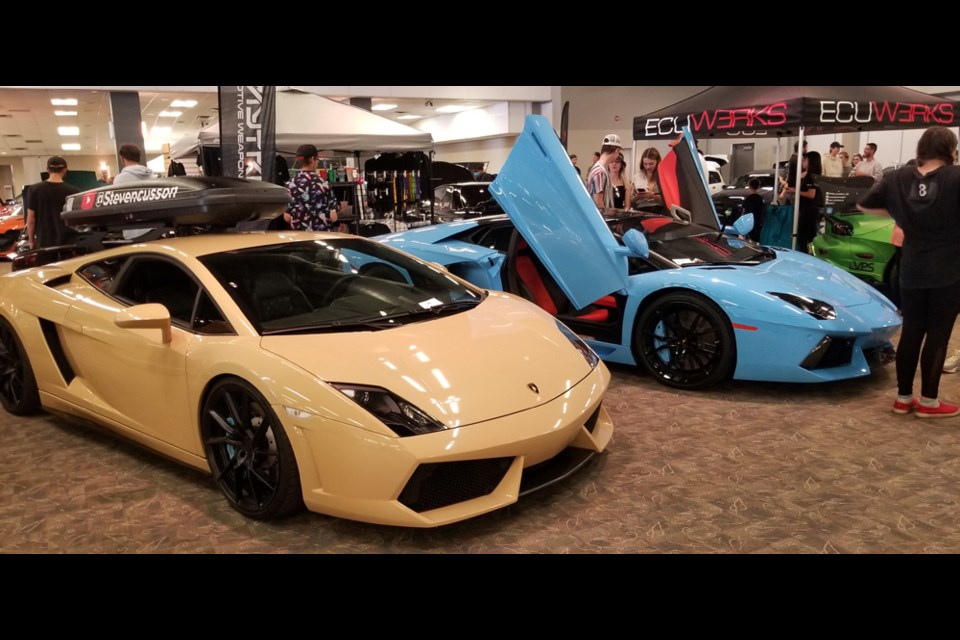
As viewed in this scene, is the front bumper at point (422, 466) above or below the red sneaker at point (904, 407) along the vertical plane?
above

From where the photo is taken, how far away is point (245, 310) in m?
2.88

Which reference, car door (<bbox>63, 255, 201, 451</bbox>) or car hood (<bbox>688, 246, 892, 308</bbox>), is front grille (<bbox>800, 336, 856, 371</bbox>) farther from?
car door (<bbox>63, 255, 201, 451</bbox>)

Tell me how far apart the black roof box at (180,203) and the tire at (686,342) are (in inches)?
90.7

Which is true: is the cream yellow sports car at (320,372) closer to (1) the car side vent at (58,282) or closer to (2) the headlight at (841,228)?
(1) the car side vent at (58,282)

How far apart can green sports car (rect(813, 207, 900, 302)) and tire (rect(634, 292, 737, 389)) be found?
3306 mm

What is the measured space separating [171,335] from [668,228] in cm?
336

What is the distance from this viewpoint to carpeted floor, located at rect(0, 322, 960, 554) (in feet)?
8.59

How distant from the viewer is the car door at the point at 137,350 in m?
2.98

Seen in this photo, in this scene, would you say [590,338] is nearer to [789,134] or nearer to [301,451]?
[301,451]

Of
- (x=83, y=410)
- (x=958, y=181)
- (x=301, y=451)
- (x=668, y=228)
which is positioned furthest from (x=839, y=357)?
(x=83, y=410)

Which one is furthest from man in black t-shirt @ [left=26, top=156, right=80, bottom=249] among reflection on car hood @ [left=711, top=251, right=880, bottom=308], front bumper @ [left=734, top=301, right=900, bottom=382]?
front bumper @ [left=734, top=301, right=900, bottom=382]

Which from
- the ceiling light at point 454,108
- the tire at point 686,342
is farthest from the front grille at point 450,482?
the ceiling light at point 454,108

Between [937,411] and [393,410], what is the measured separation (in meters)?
3.01

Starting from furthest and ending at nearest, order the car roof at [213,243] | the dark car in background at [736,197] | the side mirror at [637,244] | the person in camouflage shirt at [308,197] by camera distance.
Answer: the dark car in background at [736,197], the person in camouflage shirt at [308,197], the side mirror at [637,244], the car roof at [213,243]
